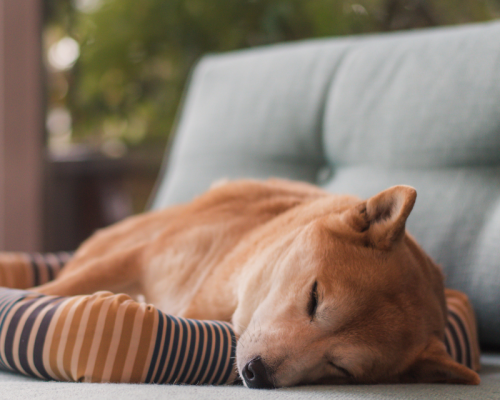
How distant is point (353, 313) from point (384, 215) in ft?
0.84

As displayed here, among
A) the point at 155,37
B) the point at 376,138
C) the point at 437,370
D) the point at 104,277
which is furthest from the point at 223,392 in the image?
the point at 155,37

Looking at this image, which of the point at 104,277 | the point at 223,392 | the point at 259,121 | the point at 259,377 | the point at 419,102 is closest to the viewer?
the point at 223,392

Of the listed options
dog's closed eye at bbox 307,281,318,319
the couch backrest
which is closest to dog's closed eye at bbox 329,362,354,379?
dog's closed eye at bbox 307,281,318,319

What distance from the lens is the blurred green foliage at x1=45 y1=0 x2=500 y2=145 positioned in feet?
9.74

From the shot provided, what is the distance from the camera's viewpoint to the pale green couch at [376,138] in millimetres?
1359

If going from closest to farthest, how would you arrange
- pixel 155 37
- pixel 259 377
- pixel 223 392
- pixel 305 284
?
pixel 223 392, pixel 259 377, pixel 305 284, pixel 155 37

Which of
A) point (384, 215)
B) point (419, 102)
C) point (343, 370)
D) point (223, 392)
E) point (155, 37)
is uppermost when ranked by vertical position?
point (155, 37)

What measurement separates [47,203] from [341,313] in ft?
9.30

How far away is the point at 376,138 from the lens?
5.65 feet

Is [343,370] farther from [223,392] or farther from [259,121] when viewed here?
[259,121]

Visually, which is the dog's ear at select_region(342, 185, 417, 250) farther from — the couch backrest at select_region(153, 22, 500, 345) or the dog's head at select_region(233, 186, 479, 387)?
the couch backrest at select_region(153, 22, 500, 345)

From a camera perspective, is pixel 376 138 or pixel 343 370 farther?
pixel 376 138

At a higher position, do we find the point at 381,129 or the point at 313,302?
the point at 381,129

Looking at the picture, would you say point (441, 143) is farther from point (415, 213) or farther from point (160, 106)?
point (160, 106)
